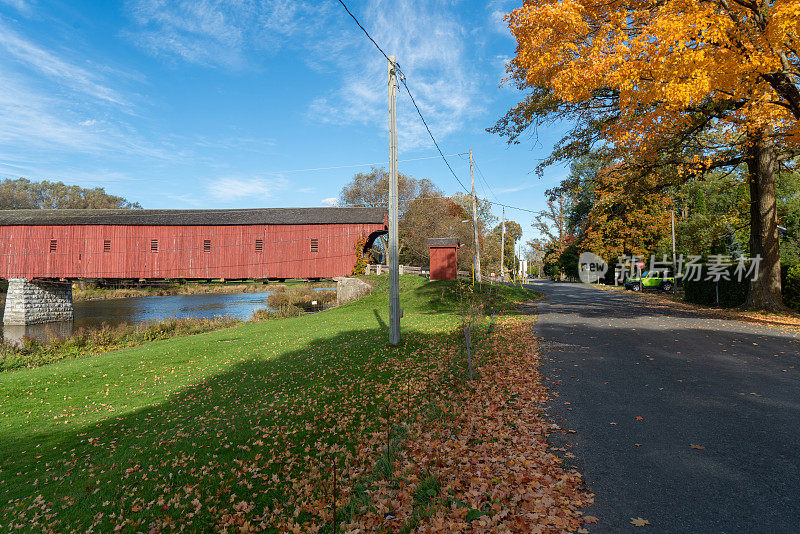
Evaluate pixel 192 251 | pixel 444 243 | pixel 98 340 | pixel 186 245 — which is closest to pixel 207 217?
pixel 186 245

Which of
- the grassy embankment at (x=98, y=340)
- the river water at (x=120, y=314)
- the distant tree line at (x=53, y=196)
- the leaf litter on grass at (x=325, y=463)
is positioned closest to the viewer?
the leaf litter on grass at (x=325, y=463)

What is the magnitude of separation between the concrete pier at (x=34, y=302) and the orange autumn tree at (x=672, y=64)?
38692 mm

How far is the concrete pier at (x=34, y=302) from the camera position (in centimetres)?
3047

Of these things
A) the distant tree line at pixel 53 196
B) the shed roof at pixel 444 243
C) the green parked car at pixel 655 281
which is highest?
the distant tree line at pixel 53 196

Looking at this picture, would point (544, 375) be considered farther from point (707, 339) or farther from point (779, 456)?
point (707, 339)

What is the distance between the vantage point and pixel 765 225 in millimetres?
15992

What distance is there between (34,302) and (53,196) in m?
83.4

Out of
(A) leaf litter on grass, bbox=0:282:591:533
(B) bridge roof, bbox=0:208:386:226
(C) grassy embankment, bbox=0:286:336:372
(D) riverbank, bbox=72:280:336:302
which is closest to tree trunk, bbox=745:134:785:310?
(A) leaf litter on grass, bbox=0:282:591:533

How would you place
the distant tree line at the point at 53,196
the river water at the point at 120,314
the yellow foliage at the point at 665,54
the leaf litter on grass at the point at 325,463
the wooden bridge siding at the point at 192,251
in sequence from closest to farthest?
the leaf litter on grass at the point at 325,463 < the yellow foliage at the point at 665,54 < the river water at the point at 120,314 < the wooden bridge siding at the point at 192,251 < the distant tree line at the point at 53,196

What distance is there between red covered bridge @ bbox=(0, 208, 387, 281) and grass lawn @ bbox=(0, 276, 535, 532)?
15783 millimetres

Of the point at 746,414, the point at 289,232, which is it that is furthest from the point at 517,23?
the point at 289,232

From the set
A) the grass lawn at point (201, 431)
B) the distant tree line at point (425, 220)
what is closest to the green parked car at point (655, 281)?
the distant tree line at point (425, 220)

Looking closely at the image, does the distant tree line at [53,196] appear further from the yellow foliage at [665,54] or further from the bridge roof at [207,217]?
the yellow foliage at [665,54]

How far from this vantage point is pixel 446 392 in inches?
300
